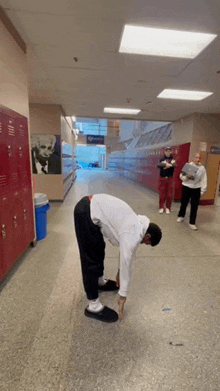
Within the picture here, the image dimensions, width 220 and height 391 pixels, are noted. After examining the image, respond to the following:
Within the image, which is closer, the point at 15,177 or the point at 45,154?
the point at 15,177

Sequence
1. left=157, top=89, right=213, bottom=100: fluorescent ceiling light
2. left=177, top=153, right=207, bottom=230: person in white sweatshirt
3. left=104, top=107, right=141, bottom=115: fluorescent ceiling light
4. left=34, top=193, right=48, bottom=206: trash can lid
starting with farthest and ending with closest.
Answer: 1. left=104, top=107, right=141, bottom=115: fluorescent ceiling light
2. left=157, top=89, right=213, bottom=100: fluorescent ceiling light
3. left=177, top=153, right=207, bottom=230: person in white sweatshirt
4. left=34, top=193, right=48, bottom=206: trash can lid

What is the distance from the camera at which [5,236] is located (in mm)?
2023

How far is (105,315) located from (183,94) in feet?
14.9

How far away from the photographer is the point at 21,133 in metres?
2.41

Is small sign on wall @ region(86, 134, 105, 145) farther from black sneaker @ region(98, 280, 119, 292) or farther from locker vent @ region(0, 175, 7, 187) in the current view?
black sneaker @ region(98, 280, 119, 292)

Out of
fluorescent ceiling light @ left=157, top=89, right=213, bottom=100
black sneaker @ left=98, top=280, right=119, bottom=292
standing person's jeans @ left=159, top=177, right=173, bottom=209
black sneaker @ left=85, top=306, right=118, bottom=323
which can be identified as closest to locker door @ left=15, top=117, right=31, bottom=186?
black sneaker @ left=98, top=280, right=119, bottom=292

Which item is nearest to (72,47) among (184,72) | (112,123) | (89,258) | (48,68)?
(48,68)

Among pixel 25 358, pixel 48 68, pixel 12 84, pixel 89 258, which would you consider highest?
pixel 48 68

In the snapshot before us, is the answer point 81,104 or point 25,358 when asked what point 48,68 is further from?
point 25,358

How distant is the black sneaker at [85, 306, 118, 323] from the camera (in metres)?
1.60

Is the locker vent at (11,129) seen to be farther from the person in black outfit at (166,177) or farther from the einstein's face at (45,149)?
the person in black outfit at (166,177)

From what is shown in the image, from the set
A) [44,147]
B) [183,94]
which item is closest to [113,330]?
[183,94]

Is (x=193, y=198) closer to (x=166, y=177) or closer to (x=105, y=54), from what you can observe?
(x=166, y=177)

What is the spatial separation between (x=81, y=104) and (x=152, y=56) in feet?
9.65
